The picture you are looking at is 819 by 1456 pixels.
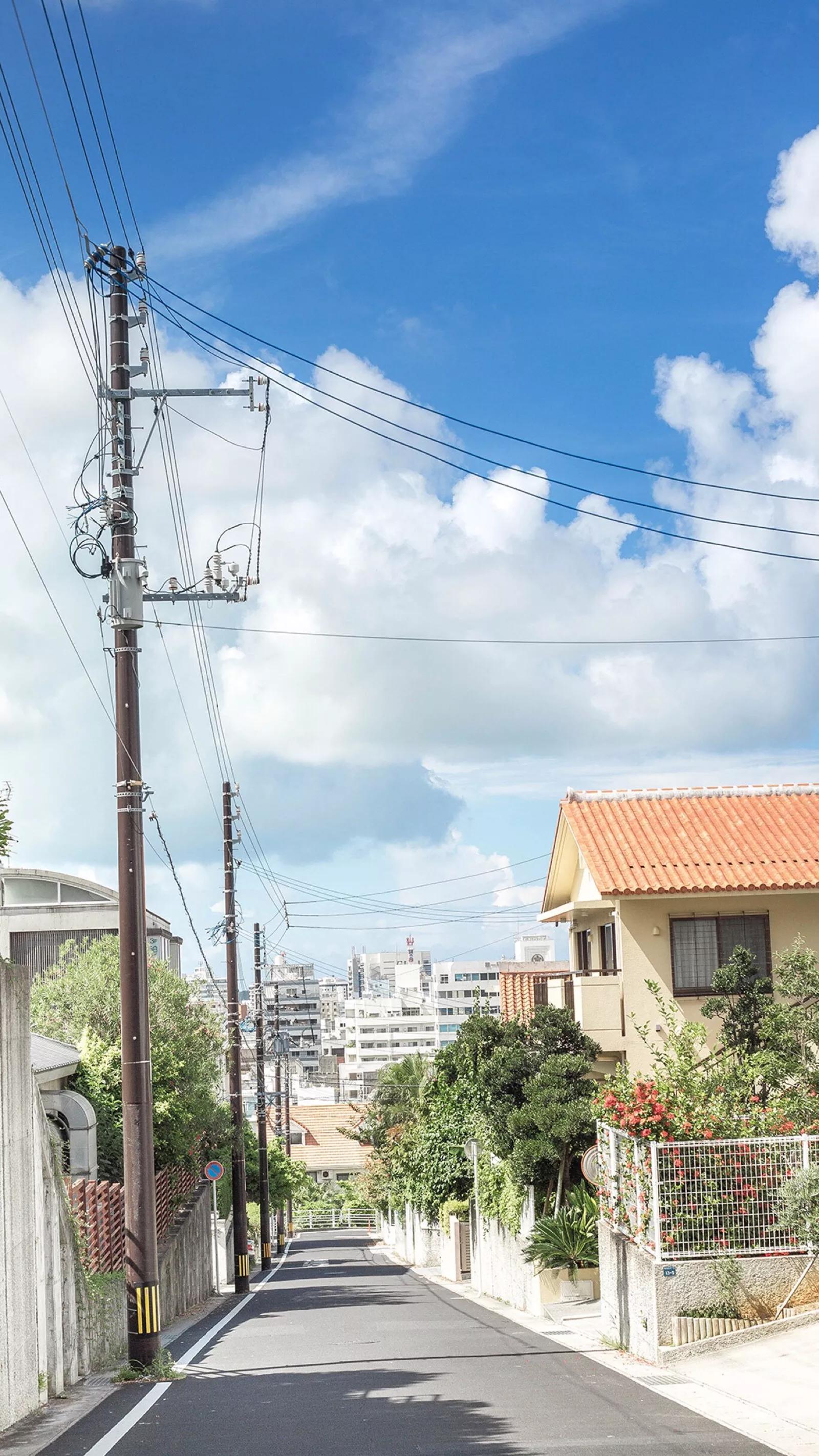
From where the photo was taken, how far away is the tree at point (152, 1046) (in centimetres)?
2666

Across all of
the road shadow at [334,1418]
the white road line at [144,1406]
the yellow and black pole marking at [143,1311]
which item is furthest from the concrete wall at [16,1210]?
the yellow and black pole marking at [143,1311]

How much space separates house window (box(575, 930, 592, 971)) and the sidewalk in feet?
46.9

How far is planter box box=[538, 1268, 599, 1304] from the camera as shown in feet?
75.4

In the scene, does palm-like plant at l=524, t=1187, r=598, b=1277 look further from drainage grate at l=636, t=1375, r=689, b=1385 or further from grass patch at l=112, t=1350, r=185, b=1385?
grass patch at l=112, t=1350, r=185, b=1385

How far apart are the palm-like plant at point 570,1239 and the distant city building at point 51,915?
28371mm

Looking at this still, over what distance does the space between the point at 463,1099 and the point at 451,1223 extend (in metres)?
6.42

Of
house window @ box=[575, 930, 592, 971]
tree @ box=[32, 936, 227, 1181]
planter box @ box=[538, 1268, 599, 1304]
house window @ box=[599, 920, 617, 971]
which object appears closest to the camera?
planter box @ box=[538, 1268, 599, 1304]

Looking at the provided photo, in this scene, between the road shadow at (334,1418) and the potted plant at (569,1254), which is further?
the potted plant at (569,1254)

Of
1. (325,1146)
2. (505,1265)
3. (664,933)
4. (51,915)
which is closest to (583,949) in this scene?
(664,933)

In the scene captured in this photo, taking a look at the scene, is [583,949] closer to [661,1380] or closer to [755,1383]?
[661,1380]

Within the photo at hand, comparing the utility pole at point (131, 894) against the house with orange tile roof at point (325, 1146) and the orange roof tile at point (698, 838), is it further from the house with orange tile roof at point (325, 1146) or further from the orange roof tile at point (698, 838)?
the house with orange tile roof at point (325, 1146)

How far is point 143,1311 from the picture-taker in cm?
1492

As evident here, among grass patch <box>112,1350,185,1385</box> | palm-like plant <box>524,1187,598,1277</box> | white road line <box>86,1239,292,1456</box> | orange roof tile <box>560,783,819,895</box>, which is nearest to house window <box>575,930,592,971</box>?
orange roof tile <box>560,783,819,895</box>

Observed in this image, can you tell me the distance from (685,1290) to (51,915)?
1641 inches
